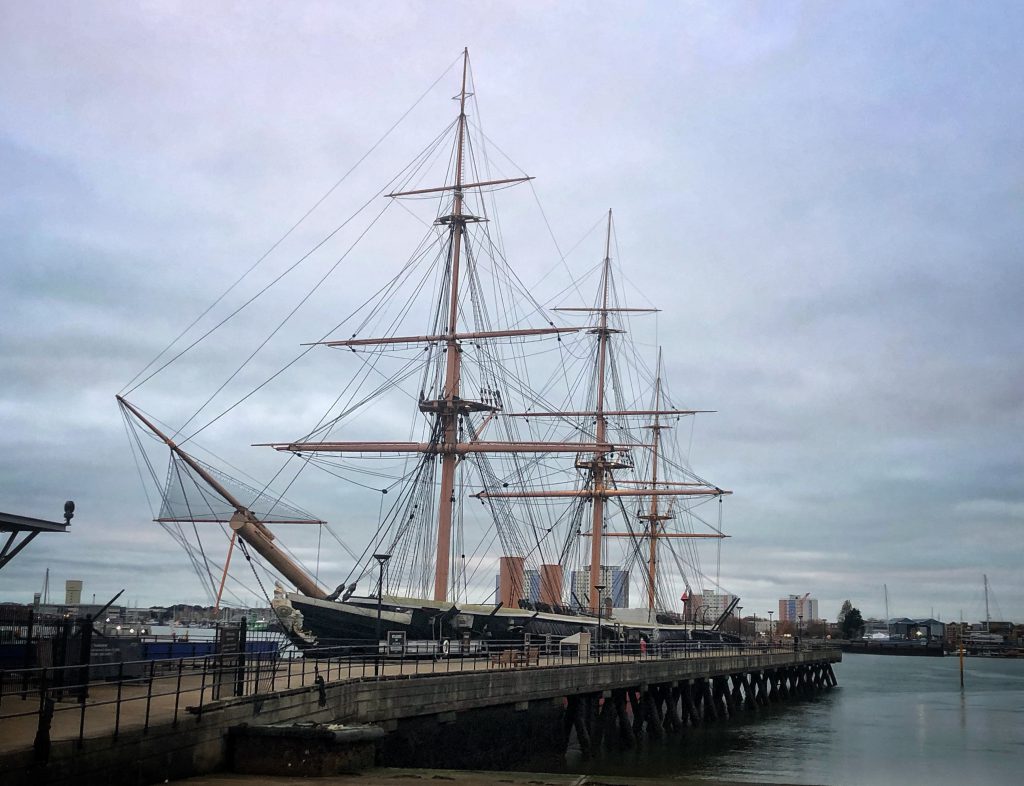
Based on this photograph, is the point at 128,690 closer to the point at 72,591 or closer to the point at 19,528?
the point at 19,528

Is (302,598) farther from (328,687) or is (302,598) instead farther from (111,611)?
(111,611)

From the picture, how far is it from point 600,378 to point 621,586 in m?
26.4

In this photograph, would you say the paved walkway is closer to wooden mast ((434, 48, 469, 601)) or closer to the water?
the water

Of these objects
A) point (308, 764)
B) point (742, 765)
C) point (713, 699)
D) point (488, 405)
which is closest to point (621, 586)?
point (713, 699)

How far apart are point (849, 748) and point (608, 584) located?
49152 mm

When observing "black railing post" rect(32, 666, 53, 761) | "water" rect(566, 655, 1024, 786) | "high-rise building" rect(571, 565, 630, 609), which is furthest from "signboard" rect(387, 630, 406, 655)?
"high-rise building" rect(571, 565, 630, 609)

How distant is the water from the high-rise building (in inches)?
647

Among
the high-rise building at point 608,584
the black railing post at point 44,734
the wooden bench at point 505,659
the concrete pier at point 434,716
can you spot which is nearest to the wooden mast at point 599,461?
the high-rise building at point 608,584

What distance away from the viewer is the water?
37.8 metres

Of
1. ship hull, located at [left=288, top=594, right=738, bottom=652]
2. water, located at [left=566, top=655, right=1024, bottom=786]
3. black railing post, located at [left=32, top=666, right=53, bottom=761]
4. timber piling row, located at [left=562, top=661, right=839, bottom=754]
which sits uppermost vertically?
ship hull, located at [left=288, top=594, right=738, bottom=652]

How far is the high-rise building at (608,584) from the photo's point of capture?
269ft

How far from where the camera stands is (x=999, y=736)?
53969 millimetres

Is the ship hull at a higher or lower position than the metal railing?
higher

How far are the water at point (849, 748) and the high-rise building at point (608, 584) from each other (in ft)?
53.9
